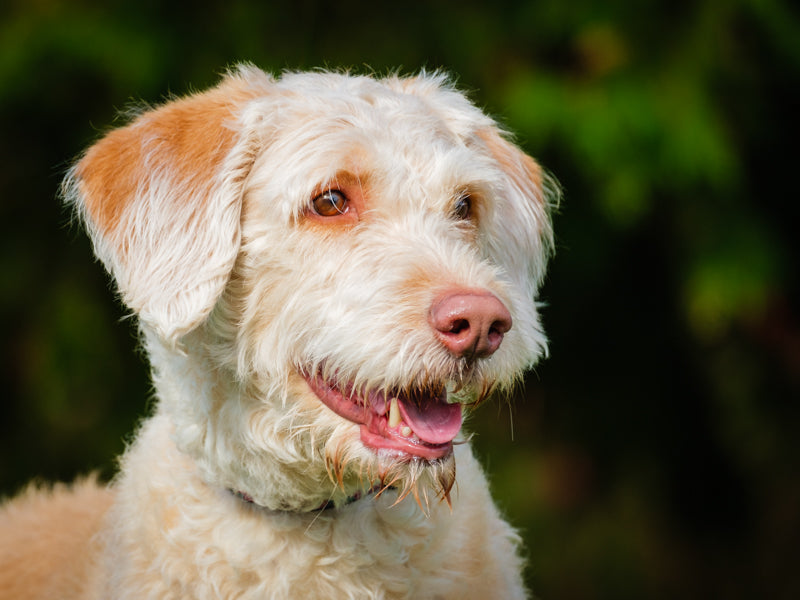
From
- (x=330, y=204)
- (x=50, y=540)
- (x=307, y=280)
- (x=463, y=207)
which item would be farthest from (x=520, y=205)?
(x=50, y=540)

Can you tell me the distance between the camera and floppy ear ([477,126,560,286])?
293 centimetres

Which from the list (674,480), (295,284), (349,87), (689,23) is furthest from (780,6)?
(295,284)

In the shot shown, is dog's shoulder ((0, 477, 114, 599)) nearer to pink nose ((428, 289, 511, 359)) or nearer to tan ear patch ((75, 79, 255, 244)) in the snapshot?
tan ear patch ((75, 79, 255, 244))

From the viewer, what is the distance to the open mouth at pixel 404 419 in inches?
90.4

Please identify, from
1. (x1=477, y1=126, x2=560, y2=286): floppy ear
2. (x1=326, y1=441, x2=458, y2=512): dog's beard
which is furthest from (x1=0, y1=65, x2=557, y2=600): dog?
(x1=477, y1=126, x2=560, y2=286): floppy ear

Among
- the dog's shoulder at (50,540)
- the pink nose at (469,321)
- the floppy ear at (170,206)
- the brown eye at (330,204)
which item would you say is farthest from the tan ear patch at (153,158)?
the dog's shoulder at (50,540)

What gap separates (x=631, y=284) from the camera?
6.33 m

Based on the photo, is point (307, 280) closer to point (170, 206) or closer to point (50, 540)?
point (170, 206)

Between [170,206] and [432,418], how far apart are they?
92cm

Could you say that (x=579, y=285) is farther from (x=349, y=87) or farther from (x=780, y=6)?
(x=349, y=87)

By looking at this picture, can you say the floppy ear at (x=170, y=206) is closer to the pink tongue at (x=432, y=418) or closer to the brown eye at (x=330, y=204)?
the brown eye at (x=330, y=204)

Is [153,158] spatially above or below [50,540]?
above

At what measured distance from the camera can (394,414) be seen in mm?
2334

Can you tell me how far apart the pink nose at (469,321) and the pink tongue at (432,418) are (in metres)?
0.20
